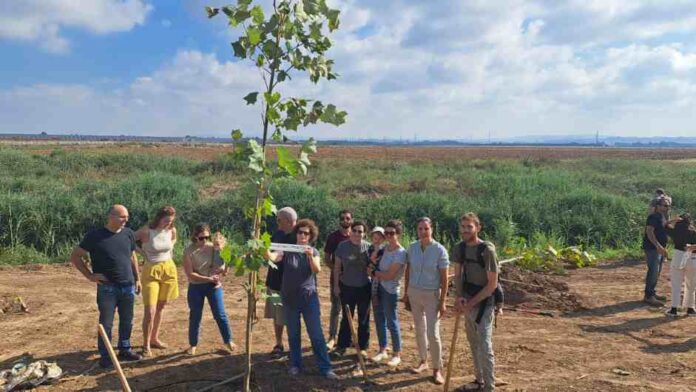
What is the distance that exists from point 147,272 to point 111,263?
1.98 feet

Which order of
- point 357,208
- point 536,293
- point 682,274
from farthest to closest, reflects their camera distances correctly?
point 357,208 → point 536,293 → point 682,274

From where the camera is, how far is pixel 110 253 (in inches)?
221

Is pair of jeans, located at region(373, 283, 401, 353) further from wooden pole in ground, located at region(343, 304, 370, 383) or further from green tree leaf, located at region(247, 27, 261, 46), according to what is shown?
green tree leaf, located at region(247, 27, 261, 46)

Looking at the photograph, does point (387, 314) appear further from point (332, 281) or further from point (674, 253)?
point (674, 253)

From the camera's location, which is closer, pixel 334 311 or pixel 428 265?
pixel 428 265

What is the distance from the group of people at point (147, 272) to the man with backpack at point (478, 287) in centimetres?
255

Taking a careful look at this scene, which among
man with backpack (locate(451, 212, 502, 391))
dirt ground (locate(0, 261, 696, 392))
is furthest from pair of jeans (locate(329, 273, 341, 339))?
man with backpack (locate(451, 212, 502, 391))

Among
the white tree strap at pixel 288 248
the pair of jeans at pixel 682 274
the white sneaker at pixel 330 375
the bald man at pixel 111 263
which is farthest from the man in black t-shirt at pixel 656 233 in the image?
the bald man at pixel 111 263

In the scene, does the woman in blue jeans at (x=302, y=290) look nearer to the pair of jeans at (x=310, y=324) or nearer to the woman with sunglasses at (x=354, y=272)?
the pair of jeans at (x=310, y=324)

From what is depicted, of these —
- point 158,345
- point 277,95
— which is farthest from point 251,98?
point 158,345

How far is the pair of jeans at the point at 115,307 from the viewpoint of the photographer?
5.68 m

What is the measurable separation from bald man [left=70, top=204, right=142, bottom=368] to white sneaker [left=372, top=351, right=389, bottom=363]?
2.64m

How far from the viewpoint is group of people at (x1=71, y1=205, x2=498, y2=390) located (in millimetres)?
5172

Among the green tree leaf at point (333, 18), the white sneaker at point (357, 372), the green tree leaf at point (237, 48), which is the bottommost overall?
the white sneaker at point (357, 372)
